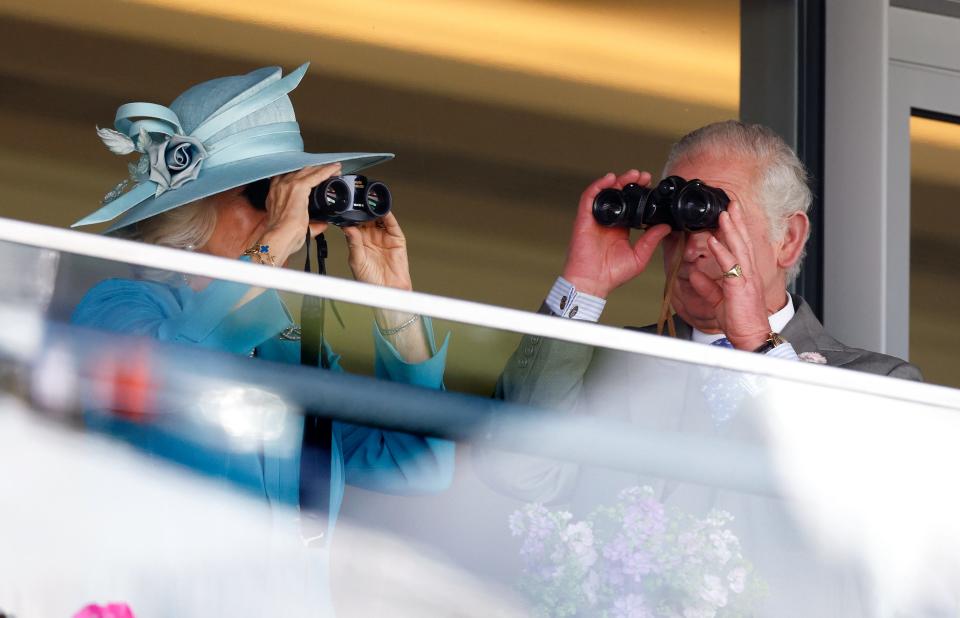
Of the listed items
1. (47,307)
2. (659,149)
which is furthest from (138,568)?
(659,149)

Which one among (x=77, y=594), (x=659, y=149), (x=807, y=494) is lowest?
(x=77, y=594)

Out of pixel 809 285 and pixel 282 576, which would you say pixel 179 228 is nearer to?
pixel 282 576

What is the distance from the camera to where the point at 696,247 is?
203 centimetres

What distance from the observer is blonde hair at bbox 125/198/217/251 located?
1.80m

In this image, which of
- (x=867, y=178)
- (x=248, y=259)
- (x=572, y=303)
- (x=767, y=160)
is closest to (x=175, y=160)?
(x=248, y=259)

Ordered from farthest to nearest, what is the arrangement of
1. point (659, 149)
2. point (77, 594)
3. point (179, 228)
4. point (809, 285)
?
point (659, 149) → point (809, 285) → point (179, 228) → point (77, 594)

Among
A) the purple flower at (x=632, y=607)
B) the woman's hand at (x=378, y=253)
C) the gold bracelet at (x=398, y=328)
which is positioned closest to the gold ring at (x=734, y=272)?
the woman's hand at (x=378, y=253)

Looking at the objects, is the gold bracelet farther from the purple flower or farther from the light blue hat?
the light blue hat

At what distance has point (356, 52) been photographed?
2.93m

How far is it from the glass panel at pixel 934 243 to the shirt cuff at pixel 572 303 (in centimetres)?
109

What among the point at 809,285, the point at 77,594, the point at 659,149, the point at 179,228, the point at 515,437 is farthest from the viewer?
the point at 659,149

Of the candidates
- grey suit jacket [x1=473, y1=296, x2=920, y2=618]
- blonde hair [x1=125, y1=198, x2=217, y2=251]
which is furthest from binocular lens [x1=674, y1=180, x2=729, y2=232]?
grey suit jacket [x1=473, y1=296, x2=920, y2=618]

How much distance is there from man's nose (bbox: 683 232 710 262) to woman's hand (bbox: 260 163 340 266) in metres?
0.48

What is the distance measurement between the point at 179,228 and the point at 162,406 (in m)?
0.68
